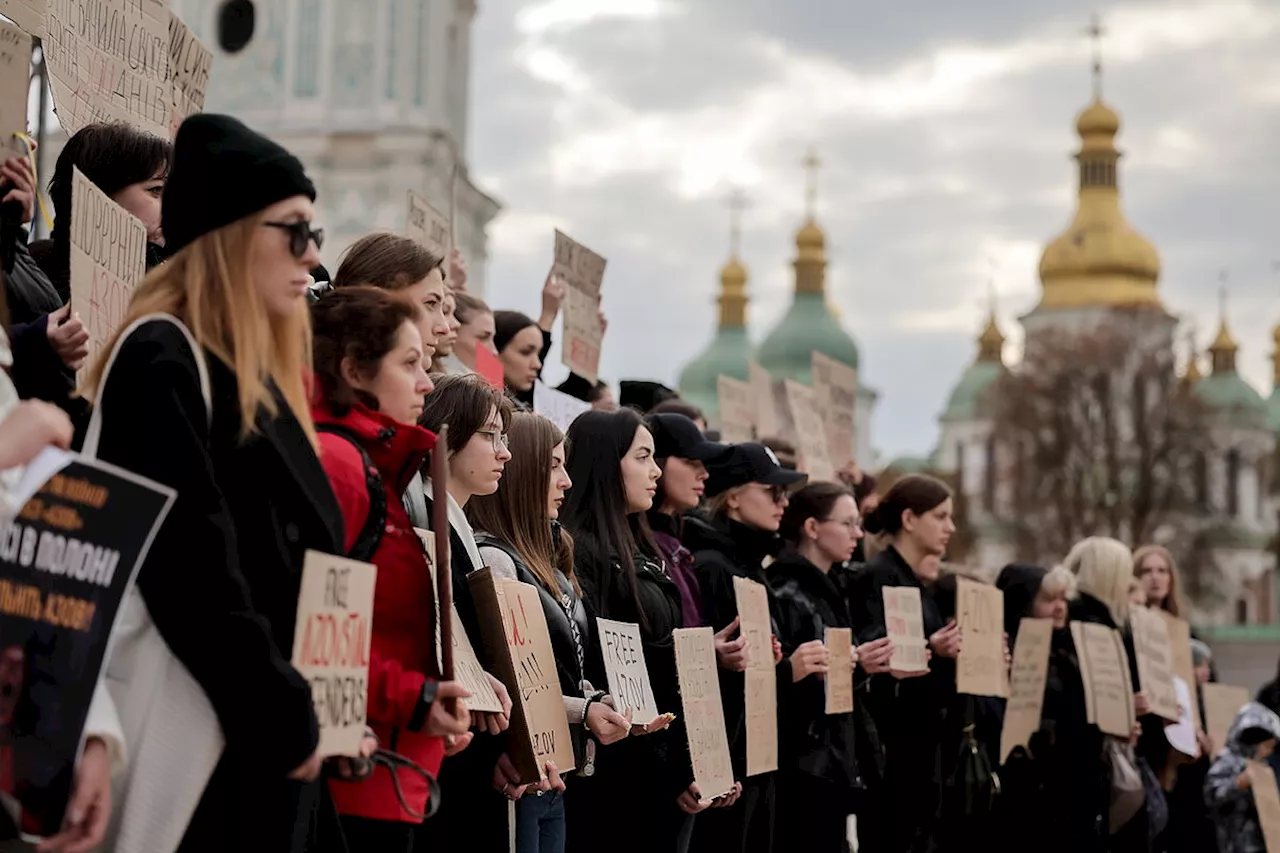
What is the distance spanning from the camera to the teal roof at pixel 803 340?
3514 inches

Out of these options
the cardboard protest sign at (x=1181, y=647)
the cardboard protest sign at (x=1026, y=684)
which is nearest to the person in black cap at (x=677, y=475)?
the cardboard protest sign at (x=1026, y=684)

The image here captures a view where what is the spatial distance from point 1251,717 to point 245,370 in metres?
9.28

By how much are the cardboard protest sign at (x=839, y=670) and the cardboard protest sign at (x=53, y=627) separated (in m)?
5.21

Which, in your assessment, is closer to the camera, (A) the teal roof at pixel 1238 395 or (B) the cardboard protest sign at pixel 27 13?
(B) the cardboard protest sign at pixel 27 13

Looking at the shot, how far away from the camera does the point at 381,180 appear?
35.2m

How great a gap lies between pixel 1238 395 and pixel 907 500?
3165 inches

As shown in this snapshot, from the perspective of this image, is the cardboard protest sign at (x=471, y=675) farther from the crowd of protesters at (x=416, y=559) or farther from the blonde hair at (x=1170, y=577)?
the blonde hair at (x=1170, y=577)

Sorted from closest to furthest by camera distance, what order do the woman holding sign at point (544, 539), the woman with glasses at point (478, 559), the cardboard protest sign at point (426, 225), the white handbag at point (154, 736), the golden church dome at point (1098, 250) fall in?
the white handbag at point (154, 736)
the woman with glasses at point (478, 559)
the woman holding sign at point (544, 539)
the cardboard protest sign at point (426, 225)
the golden church dome at point (1098, 250)

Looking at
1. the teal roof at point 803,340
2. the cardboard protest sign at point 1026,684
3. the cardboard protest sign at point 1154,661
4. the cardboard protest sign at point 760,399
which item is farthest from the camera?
the teal roof at point 803,340

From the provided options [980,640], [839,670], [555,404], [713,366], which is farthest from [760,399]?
[713,366]

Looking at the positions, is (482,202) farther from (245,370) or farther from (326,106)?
(245,370)

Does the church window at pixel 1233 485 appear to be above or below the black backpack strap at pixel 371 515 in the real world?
above

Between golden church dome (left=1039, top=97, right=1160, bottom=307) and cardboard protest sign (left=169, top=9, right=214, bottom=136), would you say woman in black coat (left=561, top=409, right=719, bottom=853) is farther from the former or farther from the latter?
golden church dome (left=1039, top=97, right=1160, bottom=307)

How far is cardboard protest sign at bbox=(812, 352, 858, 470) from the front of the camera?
12.8 metres
